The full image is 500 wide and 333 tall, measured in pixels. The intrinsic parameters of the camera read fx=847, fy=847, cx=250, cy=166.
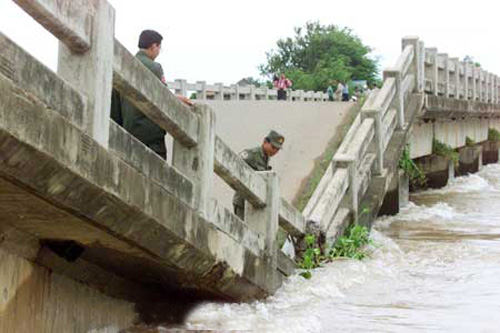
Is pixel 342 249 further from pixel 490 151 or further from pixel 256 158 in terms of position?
pixel 490 151

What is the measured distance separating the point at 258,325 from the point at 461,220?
27.4 feet

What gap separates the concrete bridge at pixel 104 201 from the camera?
183 inches

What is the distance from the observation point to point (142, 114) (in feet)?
22.9

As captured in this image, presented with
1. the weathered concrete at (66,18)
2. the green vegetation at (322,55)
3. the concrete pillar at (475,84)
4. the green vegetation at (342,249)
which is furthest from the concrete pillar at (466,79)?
the green vegetation at (322,55)

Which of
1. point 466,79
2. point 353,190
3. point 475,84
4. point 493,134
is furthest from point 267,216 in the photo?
point 493,134

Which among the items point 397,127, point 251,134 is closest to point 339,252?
point 397,127

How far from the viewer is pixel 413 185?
19.7m

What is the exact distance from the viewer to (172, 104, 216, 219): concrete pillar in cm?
663

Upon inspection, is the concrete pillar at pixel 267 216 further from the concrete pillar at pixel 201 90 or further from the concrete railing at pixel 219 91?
the concrete pillar at pixel 201 90

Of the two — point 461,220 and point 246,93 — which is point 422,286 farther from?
point 246,93

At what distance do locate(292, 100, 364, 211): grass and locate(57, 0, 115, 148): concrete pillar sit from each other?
814cm

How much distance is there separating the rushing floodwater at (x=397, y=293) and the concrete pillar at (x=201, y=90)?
14766 millimetres

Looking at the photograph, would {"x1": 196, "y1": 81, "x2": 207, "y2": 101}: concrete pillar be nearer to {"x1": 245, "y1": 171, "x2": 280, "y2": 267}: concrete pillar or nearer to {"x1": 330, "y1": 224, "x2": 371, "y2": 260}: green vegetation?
{"x1": 330, "y1": 224, "x2": 371, "y2": 260}: green vegetation

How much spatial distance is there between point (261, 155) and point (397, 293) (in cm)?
204
